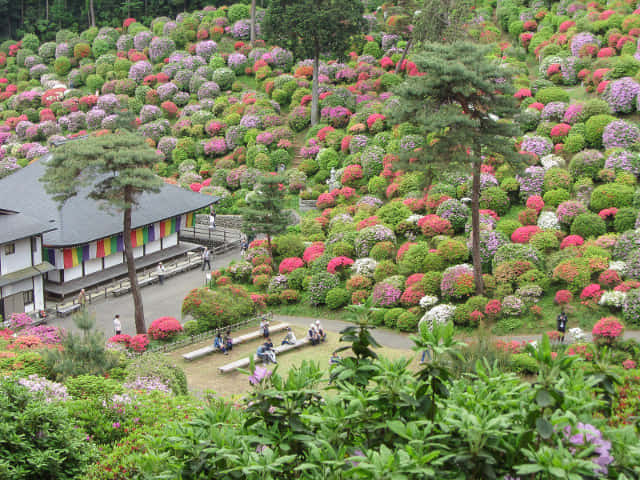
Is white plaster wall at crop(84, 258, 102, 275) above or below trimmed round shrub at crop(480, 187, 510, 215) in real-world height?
below

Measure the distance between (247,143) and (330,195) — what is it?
10710 millimetres

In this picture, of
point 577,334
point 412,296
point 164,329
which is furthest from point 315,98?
point 577,334

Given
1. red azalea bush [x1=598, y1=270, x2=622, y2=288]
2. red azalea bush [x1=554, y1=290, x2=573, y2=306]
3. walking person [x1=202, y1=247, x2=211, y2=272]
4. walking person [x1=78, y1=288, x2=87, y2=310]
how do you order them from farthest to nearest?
walking person [x1=202, y1=247, x2=211, y2=272]
walking person [x1=78, y1=288, x2=87, y2=310]
red azalea bush [x1=554, y1=290, x2=573, y2=306]
red azalea bush [x1=598, y1=270, x2=622, y2=288]

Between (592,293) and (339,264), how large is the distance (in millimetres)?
10313

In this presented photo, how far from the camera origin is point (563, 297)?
22125 mm

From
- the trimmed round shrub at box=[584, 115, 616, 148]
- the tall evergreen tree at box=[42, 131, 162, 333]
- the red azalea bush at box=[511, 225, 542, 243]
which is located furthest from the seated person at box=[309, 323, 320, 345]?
the trimmed round shrub at box=[584, 115, 616, 148]

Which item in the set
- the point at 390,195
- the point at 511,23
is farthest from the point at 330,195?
the point at 511,23

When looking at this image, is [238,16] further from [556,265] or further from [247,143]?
[556,265]

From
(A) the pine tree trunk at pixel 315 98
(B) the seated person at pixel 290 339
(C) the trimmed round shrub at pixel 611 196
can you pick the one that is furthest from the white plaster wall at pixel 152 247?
(C) the trimmed round shrub at pixel 611 196

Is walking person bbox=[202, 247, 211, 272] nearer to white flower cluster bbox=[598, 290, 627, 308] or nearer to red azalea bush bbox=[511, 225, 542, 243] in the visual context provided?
red azalea bush bbox=[511, 225, 542, 243]

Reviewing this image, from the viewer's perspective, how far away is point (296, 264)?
29.6 metres

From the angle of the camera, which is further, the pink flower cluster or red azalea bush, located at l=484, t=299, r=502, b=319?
red azalea bush, located at l=484, t=299, r=502, b=319

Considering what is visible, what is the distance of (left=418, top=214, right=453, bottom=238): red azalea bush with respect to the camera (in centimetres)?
2769

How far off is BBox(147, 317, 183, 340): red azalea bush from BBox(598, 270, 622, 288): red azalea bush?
15326 mm
